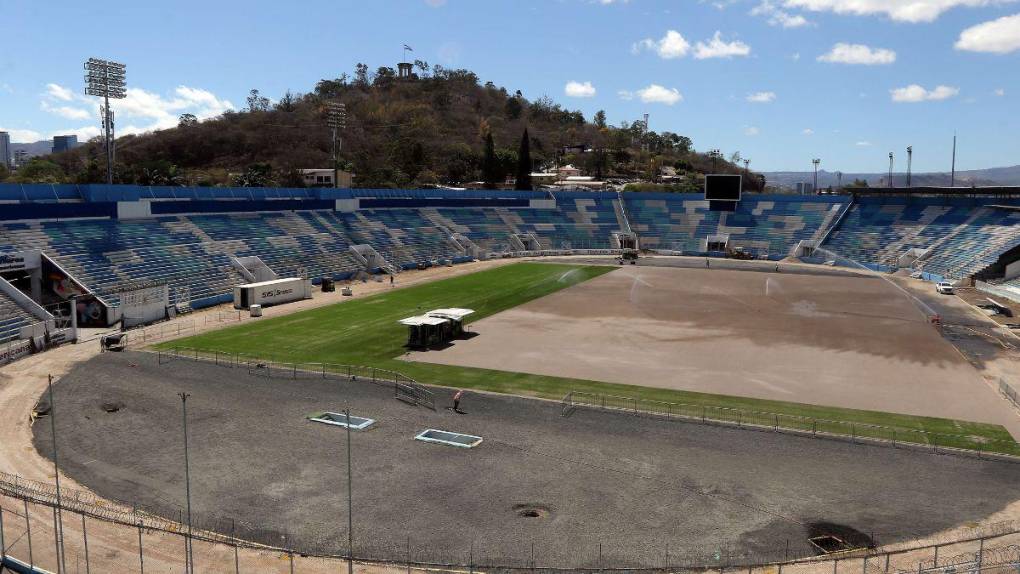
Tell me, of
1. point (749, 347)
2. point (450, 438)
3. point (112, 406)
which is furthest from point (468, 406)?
point (749, 347)

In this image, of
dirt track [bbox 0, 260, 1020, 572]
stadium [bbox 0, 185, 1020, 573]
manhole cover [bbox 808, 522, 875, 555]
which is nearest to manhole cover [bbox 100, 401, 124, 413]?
stadium [bbox 0, 185, 1020, 573]

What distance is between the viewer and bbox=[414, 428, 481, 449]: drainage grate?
29.8m

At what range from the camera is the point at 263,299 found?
6406 centimetres

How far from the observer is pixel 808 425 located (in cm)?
3275

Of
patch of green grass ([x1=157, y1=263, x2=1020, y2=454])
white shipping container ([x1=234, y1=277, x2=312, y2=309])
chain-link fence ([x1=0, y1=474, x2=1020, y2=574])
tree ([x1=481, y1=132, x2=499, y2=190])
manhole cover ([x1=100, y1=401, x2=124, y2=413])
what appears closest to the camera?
chain-link fence ([x1=0, y1=474, x2=1020, y2=574])

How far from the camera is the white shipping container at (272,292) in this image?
62.7m

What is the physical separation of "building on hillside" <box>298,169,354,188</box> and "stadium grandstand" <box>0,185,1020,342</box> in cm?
3437

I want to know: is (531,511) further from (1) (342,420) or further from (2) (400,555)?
(1) (342,420)

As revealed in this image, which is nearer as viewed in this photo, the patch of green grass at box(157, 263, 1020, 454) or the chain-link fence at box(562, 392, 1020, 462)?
the chain-link fence at box(562, 392, 1020, 462)

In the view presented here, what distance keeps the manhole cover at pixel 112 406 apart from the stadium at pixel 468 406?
21 centimetres

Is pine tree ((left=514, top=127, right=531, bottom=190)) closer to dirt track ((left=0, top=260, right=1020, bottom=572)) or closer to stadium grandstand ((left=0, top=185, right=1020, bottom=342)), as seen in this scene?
stadium grandstand ((left=0, top=185, right=1020, bottom=342))

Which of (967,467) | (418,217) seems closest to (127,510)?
(967,467)

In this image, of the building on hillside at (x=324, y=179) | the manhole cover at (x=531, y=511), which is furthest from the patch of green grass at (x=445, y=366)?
the building on hillside at (x=324, y=179)

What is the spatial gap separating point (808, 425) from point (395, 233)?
7364 cm
